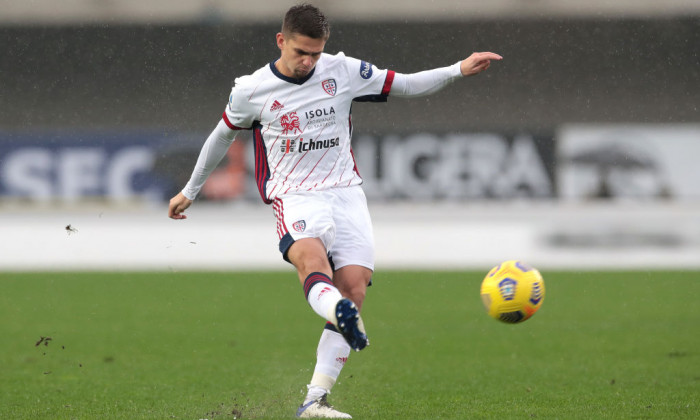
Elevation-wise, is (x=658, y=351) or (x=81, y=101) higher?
(x=81, y=101)

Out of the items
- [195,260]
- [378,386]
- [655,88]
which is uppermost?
[655,88]

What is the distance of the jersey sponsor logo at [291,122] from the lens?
4863 millimetres

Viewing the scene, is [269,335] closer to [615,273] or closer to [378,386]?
[378,386]

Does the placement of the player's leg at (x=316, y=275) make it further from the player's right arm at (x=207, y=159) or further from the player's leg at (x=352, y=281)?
the player's right arm at (x=207, y=159)

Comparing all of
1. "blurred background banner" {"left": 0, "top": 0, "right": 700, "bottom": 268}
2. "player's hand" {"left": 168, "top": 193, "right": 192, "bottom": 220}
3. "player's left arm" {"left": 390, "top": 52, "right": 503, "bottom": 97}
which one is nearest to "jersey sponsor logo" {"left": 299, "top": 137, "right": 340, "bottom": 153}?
"player's left arm" {"left": 390, "top": 52, "right": 503, "bottom": 97}

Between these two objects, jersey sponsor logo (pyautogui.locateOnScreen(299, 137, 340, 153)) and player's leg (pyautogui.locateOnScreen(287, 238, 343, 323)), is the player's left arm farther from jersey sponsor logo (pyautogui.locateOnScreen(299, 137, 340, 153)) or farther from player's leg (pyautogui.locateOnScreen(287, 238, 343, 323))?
player's leg (pyautogui.locateOnScreen(287, 238, 343, 323))

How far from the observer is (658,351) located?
761 centimetres

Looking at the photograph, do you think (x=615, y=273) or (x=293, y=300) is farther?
(x=615, y=273)

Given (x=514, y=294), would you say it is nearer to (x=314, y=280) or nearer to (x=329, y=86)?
(x=314, y=280)

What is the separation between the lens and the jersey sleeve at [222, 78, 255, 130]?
4867mm

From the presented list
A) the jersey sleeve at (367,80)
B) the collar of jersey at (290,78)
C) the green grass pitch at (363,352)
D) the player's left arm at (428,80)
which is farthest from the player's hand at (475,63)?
the green grass pitch at (363,352)

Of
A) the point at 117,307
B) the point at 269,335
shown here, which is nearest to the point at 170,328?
the point at 269,335

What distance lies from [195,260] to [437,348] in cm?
878

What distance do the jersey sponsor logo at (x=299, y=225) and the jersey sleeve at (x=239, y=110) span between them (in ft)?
1.95
